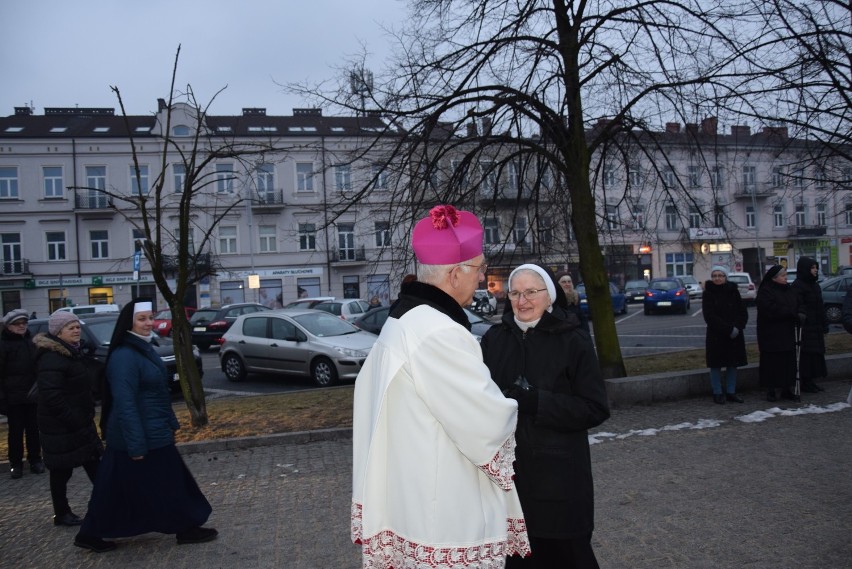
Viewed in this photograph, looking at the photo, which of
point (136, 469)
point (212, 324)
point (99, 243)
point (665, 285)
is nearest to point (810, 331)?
point (136, 469)

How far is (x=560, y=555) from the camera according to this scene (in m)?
3.22

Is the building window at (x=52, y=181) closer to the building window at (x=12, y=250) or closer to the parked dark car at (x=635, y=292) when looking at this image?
the building window at (x=12, y=250)

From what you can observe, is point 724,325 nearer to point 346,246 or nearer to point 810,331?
point 810,331

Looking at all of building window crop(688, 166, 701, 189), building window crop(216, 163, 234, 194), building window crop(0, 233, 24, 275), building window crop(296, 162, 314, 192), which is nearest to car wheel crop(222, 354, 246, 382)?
building window crop(216, 163, 234, 194)

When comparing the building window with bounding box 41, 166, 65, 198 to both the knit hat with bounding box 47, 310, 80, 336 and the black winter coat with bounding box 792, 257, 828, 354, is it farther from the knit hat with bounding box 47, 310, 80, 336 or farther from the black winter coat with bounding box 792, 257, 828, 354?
the black winter coat with bounding box 792, 257, 828, 354

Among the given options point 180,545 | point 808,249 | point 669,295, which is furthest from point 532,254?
point 808,249

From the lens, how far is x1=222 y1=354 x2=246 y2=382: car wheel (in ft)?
52.6

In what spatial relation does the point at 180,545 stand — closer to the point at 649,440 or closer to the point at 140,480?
the point at 140,480

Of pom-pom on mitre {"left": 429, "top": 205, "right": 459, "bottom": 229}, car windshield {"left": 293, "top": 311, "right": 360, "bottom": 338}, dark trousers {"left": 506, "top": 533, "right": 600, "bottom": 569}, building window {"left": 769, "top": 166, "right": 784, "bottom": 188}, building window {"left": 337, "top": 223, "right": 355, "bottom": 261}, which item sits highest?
building window {"left": 337, "top": 223, "right": 355, "bottom": 261}

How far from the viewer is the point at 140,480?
198 inches

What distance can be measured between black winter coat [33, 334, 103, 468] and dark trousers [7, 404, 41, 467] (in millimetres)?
2508

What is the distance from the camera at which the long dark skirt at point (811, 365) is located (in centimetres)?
1001

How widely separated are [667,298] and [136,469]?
29.7 metres

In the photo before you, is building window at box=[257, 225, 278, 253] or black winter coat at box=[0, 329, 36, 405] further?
building window at box=[257, 225, 278, 253]
